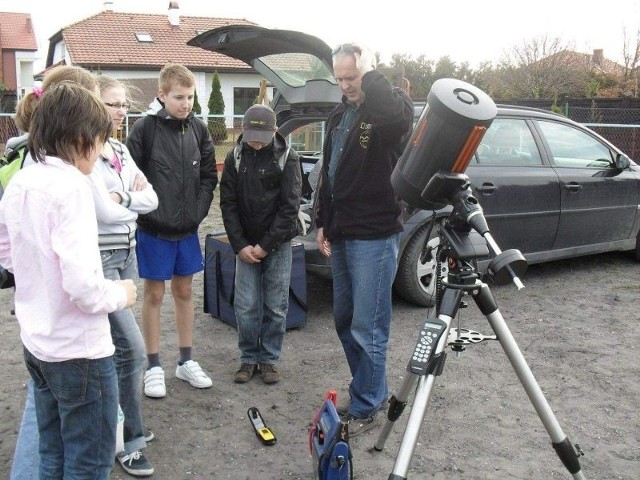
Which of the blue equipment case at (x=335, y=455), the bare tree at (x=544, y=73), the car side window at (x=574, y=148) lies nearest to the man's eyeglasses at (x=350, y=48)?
the blue equipment case at (x=335, y=455)

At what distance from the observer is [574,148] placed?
611cm

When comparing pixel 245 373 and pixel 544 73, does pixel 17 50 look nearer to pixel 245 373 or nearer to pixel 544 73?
pixel 544 73

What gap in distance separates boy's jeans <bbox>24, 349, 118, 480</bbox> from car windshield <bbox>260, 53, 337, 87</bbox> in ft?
9.95

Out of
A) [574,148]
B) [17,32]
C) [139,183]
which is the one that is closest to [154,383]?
[139,183]

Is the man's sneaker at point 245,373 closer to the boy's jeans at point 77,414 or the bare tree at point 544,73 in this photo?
the boy's jeans at point 77,414

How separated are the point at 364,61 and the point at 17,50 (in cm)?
5342

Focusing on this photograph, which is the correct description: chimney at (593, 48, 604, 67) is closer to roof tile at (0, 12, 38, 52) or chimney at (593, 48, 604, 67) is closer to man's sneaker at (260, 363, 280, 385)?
man's sneaker at (260, 363, 280, 385)

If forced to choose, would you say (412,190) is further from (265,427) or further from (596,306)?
(596,306)

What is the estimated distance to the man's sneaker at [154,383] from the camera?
3.67m

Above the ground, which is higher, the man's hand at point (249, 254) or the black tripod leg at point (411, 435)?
the black tripod leg at point (411, 435)

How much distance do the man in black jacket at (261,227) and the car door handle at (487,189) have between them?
1.91 meters

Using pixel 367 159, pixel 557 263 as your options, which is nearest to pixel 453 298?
pixel 367 159

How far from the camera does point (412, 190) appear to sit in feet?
8.40

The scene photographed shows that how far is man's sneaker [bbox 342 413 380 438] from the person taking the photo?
3.31m
